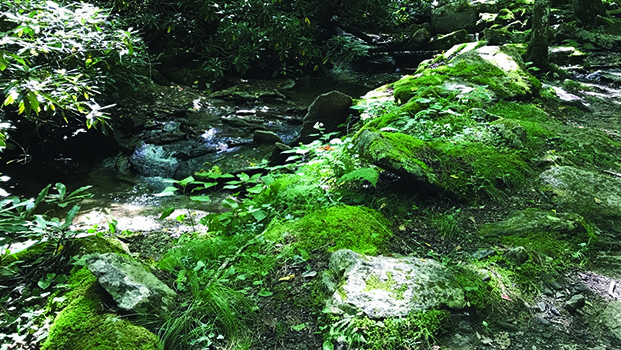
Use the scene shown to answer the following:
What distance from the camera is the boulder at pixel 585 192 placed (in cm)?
323

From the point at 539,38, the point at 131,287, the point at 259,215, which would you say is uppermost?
the point at 539,38

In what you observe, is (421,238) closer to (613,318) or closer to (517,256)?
(517,256)

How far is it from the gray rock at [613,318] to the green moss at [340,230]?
4.51ft

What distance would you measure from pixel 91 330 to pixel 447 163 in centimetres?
314

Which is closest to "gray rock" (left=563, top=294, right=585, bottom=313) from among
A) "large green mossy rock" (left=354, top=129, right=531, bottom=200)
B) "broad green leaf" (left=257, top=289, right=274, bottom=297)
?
"large green mossy rock" (left=354, top=129, right=531, bottom=200)

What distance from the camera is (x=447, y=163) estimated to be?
3.73 meters

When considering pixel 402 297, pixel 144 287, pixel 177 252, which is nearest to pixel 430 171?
pixel 402 297

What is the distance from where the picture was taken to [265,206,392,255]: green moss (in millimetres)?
2848

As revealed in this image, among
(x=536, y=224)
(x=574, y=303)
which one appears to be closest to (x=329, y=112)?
(x=536, y=224)

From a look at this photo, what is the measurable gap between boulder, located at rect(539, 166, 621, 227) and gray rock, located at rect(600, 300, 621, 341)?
107 centimetres

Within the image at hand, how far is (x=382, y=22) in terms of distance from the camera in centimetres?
1377

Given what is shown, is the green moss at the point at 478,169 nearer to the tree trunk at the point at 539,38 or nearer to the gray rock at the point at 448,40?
the tree trunk at the point at 539,38

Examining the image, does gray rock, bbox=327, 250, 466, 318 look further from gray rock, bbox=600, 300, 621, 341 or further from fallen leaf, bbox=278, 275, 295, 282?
gray rock, bbox=600, 300, 621, 341

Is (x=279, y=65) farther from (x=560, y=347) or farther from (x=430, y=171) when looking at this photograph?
(x=560, y=347)
